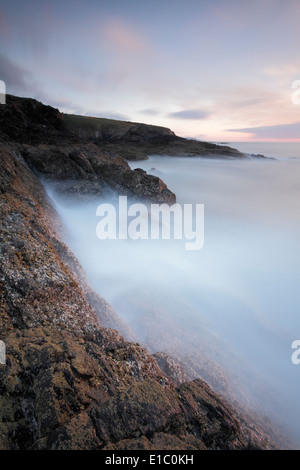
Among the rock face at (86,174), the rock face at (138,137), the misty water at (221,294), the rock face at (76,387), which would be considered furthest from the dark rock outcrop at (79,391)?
the rock face at (138,137)

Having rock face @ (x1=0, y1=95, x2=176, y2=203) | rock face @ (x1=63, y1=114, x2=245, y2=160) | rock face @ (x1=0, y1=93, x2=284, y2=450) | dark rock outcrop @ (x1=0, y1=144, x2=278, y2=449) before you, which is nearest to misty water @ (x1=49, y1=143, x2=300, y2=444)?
rock face @ (x1=0, y1=95, x2=176, y2=203)

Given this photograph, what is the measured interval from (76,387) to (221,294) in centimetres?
742

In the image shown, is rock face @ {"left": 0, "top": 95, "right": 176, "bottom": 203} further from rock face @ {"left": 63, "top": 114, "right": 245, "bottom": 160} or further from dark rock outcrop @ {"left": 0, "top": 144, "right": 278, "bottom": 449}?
rock face @ {"left": 63, "top": 114, "right": 245, "bottom": 160}

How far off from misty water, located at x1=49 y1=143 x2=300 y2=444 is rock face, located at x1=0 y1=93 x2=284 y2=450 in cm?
251

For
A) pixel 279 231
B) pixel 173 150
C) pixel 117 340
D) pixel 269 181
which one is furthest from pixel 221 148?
pixel 117 340

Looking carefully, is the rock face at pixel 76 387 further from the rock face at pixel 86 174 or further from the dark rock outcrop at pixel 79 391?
the rock face at pixel 86 174

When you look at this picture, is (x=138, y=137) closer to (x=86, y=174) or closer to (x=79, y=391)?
(x=86, y=174)

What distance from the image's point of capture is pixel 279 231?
49.0ft

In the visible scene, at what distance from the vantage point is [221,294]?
891 cm

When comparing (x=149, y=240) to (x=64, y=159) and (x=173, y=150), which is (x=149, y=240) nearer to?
(x=64, y=159)

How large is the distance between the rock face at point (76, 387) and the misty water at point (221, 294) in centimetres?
251

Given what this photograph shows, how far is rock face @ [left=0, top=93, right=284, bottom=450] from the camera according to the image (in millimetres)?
2109
